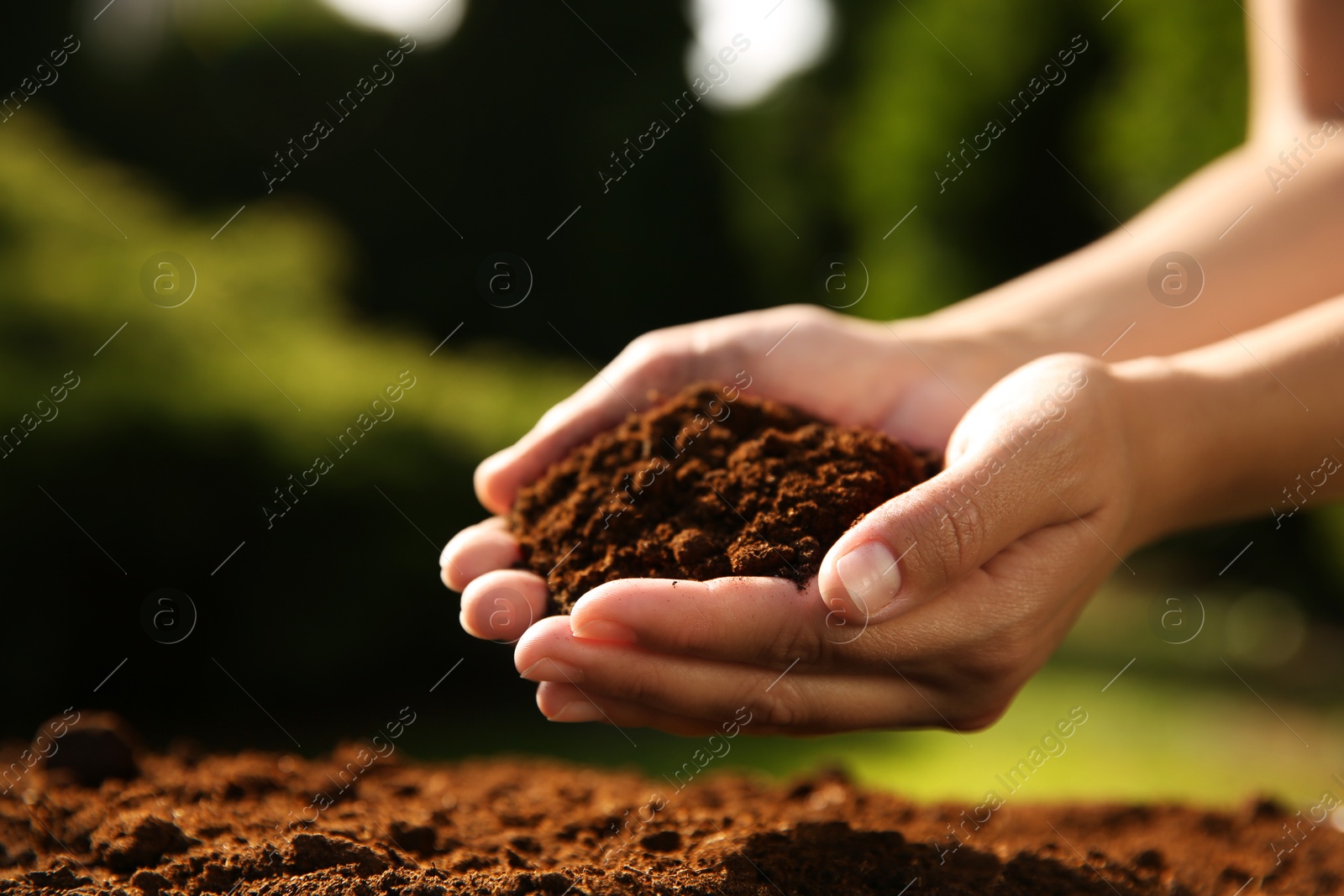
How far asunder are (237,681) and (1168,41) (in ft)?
22.9

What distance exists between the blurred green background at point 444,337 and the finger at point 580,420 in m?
2.85

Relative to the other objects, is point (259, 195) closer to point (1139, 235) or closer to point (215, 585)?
point (215, 585)

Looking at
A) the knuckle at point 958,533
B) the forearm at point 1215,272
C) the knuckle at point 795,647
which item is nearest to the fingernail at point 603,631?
the knuckle at point 795,647

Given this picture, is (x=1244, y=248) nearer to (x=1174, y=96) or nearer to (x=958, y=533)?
(x=958, y=533)

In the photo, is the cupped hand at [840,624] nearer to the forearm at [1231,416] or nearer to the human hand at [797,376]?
the forearm at [1231,416]

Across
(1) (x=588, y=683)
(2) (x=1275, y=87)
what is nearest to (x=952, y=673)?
(1) (x=588, y=683)

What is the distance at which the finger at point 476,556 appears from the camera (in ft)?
6.72

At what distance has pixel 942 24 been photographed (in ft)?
25.7

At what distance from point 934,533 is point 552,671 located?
2.21 ft

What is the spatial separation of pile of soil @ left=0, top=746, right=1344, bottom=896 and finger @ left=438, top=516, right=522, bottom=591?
1.64 ft

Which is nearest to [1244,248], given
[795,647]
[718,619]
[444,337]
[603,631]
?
[795,647]

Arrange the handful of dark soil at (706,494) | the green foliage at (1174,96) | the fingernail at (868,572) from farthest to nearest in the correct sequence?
the green foliage at (1174,96), the handful of dark soil at (706,494), the fingernail at (868,572)

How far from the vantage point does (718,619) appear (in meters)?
1.54

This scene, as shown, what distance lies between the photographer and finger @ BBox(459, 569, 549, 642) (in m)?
1.80
